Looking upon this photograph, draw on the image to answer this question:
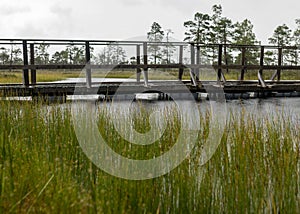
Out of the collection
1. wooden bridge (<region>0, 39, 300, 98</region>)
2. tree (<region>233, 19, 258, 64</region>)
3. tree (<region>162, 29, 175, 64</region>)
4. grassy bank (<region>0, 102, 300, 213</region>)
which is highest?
tree (<region>233, 19, 258, 64</region>)

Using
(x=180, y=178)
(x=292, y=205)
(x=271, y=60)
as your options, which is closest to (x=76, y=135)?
(x=180, y=178)

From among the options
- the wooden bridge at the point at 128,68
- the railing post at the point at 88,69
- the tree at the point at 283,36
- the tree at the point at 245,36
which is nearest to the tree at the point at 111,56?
the wooden bridge at the point at 128,68

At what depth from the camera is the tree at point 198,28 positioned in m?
25.8

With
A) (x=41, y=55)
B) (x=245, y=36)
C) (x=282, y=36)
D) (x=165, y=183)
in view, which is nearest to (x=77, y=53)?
(x=41, y=55)

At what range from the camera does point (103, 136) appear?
3.33m

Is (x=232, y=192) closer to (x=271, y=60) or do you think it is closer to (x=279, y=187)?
(x=279, y=187)

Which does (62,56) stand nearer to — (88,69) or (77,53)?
(77,53)

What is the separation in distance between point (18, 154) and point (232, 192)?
1291mm

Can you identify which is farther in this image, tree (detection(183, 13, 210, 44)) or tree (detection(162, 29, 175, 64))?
tree (detection(183, 13, 210, 44))

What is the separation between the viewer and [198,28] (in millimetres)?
26000

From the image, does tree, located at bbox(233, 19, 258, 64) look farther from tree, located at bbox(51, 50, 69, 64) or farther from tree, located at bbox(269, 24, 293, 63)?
tree, located at bbox(51, 50, 69, 64)

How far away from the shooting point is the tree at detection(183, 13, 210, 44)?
1016 inches

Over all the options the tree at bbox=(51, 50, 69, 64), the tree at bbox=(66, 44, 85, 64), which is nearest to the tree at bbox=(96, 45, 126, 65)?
the tree at bbox=(66, 44, 85, 64)

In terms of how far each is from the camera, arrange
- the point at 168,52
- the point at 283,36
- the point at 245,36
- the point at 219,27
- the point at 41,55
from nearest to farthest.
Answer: the point at 168,52, the point at 41,55, the point at 219,27, the point at 245,36, the point at 283,36
